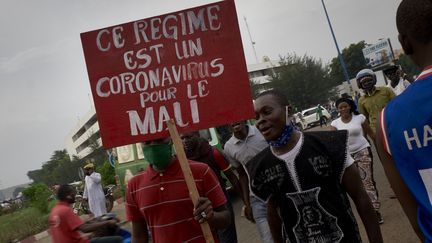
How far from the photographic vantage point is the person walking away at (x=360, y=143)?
229 inches

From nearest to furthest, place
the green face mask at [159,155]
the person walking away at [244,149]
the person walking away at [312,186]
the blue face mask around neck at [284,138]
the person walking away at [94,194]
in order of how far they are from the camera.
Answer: the person walking away at [312,186] → the blue face mask around neck at [284,138] → the green face mask at [159,155] → the person walking away at [244,149] → the person walking away at [94,194]

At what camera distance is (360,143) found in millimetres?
6000

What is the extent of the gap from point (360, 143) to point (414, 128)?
15.2 ft

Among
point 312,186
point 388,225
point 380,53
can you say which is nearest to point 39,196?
point 388,225

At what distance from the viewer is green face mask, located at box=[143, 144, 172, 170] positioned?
297cm

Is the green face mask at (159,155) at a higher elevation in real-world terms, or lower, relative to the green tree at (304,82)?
lower

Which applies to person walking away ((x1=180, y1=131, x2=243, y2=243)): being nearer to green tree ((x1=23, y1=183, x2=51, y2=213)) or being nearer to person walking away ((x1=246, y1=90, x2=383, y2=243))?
person walking away ((x1=246, y1=90, x2=383, y2=243))

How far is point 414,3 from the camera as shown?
1.62 metres

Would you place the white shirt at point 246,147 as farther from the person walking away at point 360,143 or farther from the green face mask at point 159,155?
the green face mask at point 159,155

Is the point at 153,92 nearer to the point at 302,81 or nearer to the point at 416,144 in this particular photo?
the point at 416,144

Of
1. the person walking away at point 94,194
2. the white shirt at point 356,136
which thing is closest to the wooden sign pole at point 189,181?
the white shirt at point 356,136

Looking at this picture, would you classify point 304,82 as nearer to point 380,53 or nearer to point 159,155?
point 380,53

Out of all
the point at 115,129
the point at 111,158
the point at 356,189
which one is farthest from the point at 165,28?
the point at 111,158

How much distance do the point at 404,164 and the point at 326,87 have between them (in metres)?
53.0
